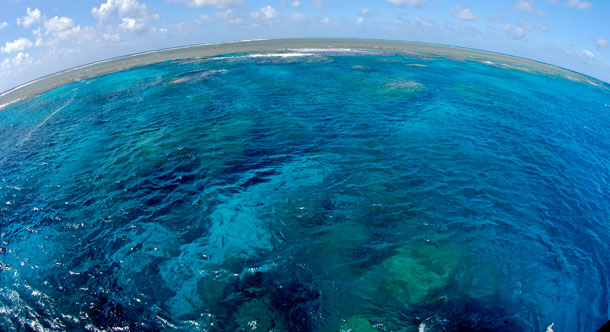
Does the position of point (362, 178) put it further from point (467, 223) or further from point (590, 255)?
point (590, 255)

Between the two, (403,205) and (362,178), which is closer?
(403,205)

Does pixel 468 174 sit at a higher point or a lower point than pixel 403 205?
higher

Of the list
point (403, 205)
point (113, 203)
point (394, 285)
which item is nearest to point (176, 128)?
point (113, 203)


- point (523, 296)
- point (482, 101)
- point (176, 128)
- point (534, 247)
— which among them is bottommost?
point (523, 296)

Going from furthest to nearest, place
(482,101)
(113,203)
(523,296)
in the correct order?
1. (482,101)
2. (113,203)
3. (523,296)

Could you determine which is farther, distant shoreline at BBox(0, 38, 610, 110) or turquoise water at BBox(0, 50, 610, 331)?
distant shoreline at BBox(0, 38, 610, 110)

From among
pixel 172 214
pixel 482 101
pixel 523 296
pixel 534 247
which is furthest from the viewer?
pixel 482 101

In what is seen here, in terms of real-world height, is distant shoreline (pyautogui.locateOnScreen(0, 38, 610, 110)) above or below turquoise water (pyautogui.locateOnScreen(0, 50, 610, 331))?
above

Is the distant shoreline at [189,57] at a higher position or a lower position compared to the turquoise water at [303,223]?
higher
